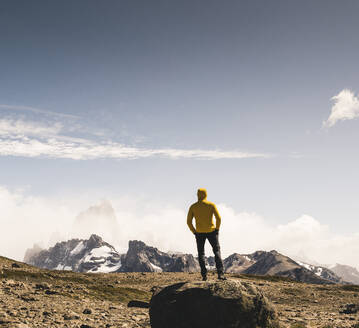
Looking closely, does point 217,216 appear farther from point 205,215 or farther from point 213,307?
point 213,307

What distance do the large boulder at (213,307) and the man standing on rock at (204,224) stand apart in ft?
6.53

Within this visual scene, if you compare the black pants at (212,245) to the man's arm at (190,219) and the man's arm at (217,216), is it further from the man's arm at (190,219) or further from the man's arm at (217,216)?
the man's arm at (217,216)

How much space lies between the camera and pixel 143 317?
15.4m

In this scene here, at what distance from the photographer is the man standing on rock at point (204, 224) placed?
A: 13.0 m

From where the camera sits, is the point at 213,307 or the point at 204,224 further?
the point at 204,224

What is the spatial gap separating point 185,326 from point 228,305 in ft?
5.65

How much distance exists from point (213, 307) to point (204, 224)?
361cm

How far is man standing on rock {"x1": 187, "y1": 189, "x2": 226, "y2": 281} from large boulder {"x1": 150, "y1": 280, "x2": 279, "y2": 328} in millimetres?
1990

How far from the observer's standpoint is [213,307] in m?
10.3

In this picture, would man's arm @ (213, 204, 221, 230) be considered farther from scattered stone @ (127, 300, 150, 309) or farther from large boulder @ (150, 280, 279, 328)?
scattered stone @ (127, 300, 150, 309)

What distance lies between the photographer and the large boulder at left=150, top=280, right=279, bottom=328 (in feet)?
33.6

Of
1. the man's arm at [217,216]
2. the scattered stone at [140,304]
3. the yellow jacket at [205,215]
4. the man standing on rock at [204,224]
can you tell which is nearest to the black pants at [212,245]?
the man standing on rock at [204,224]

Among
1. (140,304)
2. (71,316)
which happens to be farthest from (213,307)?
(140,304)

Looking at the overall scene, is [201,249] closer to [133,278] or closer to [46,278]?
[46,278]
